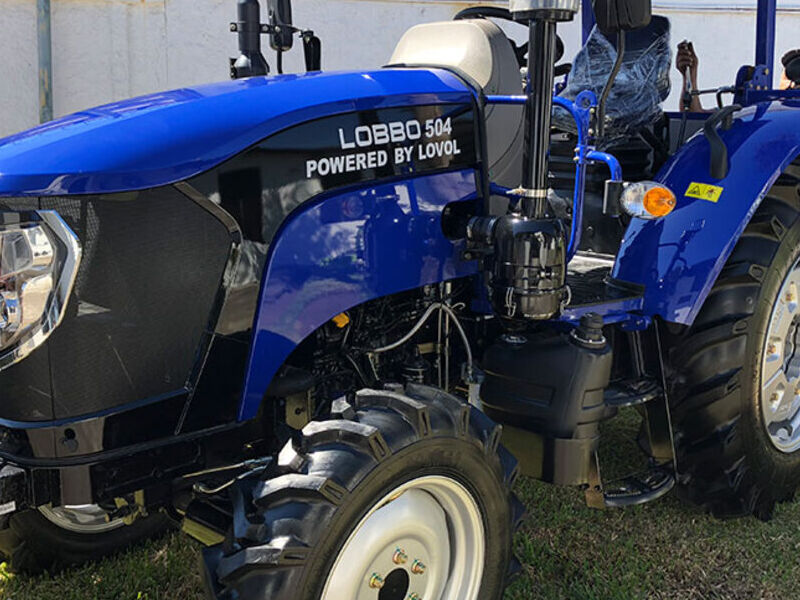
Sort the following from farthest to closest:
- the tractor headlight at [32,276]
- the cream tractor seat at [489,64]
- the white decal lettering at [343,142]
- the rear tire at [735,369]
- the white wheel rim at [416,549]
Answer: the rear tire at [735,369] → the cream tractor seat at [489,64] → the white decal lettering at [343,142] → the white wheel rim at [416,549] → the tractor headlight at [32,276]

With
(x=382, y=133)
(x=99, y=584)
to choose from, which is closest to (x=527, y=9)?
(x=382, y=133)

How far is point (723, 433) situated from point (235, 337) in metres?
1.72

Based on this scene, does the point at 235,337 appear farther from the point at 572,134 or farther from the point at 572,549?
the point at 572,134

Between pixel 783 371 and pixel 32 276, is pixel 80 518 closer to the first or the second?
pixel 32 276

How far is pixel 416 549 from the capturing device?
6.93 ft

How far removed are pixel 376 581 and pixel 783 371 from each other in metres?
1.82

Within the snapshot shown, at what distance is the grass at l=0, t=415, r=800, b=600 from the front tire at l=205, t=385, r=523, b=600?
562 millimetres

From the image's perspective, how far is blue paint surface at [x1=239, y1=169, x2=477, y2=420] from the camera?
2.00 m

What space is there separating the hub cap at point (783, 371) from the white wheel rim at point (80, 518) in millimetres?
2230

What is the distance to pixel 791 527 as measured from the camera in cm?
302

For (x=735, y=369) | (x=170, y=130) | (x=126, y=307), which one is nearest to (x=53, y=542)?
(x=126, y=307)

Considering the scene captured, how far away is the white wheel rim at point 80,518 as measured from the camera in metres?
2.63

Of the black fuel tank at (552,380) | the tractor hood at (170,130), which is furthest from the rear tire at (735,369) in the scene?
the tractor hood at (170,130)

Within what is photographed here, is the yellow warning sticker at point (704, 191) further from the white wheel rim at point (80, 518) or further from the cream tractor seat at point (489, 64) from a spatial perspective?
the white wheel rim at point (80, 518)
